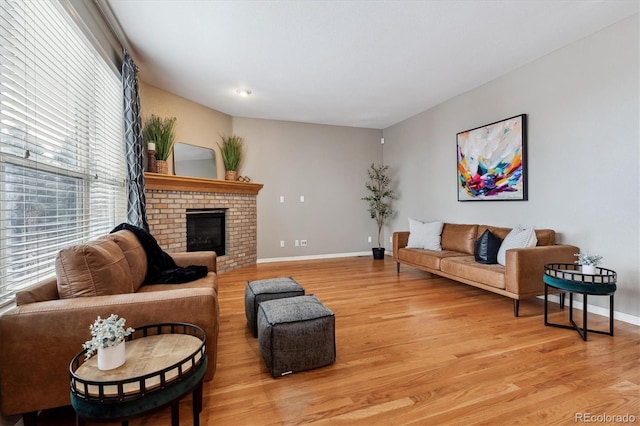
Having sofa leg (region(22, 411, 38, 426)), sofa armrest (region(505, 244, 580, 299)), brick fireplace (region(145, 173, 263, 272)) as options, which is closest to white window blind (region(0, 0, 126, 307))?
sofa leg (region(22, 411, 38, 426))

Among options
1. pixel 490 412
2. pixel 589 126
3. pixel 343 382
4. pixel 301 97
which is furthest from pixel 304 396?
pixel 301 97

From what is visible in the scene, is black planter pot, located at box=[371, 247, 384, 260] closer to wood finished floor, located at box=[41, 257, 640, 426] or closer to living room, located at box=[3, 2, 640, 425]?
living room, located at box=[3, 2, 640, 425]

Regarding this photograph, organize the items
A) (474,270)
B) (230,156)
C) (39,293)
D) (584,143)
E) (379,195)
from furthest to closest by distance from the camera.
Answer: (379,195)
(230,156)
(474,270)
(584,143)
(39,293)

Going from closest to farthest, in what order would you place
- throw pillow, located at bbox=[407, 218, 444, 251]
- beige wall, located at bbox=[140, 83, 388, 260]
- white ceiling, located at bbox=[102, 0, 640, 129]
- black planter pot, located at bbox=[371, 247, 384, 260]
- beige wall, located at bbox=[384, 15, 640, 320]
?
white ceiling, located at bbox=[102, 0, 640, 129] < beige wall, located at bbox=[384, 15, 640, 320] < throw pillow, located at bbox=[407, 218, 444, 251] < beige wall, located at bbox=[140, 83, 388, 260] < black planter pot, located at bbox=[371, 247, 384, 260]

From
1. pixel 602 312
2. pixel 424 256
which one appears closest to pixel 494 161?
pixel 424 256

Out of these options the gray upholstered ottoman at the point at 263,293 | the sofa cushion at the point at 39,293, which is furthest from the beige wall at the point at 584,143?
the sofa cushion at the point at 39,293

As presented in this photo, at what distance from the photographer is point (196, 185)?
4.54 m

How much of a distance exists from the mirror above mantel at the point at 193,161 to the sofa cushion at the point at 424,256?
3309 millimetres

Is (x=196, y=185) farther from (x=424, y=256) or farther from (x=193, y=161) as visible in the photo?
(x=424, y=256)

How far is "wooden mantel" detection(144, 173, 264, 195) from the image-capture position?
3.97 m

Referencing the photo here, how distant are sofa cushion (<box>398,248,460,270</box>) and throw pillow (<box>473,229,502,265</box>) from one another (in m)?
0.47

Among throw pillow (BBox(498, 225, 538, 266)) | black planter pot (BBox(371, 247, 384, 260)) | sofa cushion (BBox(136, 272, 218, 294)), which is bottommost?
black planter pot (BBox(371, 247, 384, 260))

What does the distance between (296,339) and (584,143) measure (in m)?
3.33

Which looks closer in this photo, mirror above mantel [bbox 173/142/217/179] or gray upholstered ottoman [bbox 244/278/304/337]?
gray upholstered ottoman [bbox 244/278/304/337]
